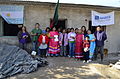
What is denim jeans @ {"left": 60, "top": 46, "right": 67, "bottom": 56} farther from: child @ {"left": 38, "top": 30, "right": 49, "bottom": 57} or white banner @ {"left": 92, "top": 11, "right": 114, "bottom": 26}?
white banner @ {"left": 92, "top": 11, "right": 114, "bottom": 26}

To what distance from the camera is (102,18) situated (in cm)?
1037

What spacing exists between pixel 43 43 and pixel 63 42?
40.1 inches

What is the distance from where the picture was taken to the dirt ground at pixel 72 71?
6434 mm

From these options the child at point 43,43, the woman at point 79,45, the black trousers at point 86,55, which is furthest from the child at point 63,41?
the black trousers at point 86,55

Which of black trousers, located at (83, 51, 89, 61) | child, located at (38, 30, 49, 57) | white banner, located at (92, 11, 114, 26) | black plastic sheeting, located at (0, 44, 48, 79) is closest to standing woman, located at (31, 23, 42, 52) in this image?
child, located at (38, 30, 49, 57)

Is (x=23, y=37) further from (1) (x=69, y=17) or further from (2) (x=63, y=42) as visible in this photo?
(1) (x=69, y=17)

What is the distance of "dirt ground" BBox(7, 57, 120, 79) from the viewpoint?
643 centimetres

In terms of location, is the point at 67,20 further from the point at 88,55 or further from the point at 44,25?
the point at 88,55

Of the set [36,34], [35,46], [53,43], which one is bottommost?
[35,46]

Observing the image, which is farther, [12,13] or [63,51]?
[63,51]

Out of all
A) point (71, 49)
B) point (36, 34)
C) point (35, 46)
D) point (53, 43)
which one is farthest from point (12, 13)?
point (71, 49)

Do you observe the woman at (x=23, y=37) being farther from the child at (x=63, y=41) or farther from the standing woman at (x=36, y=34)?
the child at (x=63, y=41)

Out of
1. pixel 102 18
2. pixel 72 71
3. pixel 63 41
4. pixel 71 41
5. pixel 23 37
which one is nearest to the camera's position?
pixel 72 71

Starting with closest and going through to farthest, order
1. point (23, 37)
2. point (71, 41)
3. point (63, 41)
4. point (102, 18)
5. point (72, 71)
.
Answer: point (72, 71) < point (23, 37) < point (71, 41) < point (63, 41) < point (102, 18)
